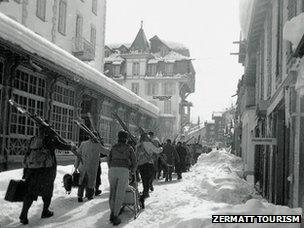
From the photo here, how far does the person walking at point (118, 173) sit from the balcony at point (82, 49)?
1776 cm

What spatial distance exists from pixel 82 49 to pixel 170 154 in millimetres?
11481

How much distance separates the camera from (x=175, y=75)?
55.9 metres

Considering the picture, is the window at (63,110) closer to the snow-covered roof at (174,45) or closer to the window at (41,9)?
the window at (41,9)

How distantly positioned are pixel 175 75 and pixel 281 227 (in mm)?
51658

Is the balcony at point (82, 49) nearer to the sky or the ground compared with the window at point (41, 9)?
nearer to the ground

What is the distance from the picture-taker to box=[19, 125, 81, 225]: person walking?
7.45 m

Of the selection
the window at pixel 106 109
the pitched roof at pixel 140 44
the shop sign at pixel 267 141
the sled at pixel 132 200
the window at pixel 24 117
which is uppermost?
the pitched roof at pixel 140 44

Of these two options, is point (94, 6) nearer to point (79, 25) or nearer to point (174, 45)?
point (79, 25)

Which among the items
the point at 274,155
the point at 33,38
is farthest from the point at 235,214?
the point at 33,38

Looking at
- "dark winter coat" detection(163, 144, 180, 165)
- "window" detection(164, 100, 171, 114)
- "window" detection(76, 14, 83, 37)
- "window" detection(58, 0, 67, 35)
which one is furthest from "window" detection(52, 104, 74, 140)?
"window" detection(164, 100, 171, 114)

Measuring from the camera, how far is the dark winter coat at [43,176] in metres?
7.50

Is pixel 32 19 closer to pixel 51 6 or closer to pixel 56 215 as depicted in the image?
pixel 51 6

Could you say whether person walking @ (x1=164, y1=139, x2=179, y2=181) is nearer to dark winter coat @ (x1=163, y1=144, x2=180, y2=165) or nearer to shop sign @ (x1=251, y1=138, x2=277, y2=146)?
dark winter coat @ (x1=163, y1=144, x2=180, y2=165)

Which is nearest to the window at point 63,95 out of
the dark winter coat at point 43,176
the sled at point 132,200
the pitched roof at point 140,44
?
the dark winter coat at point 43,176
